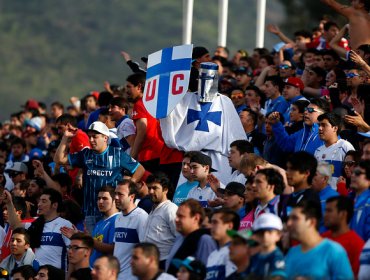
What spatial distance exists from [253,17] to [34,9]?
31.6ft

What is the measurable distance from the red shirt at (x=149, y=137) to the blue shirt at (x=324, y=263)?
648cm

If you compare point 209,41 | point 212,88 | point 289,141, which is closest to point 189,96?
point 212,88

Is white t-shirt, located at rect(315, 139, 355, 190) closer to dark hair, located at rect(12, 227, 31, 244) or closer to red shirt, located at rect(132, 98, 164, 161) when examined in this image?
red shirt, located at rect(132, 98, 164, 161)

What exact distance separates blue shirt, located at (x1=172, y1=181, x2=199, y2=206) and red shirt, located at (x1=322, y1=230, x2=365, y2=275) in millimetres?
3598

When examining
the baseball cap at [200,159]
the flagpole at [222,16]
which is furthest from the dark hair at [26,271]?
the flagpole at [222,16]

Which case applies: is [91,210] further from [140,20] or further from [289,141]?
[140,20]

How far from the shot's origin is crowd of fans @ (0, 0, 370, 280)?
40.9ft

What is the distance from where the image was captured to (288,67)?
69.7 feet

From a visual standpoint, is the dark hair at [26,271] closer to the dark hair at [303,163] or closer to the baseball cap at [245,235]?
the dark hair at [303,163]

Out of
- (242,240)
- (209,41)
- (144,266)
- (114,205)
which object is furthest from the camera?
(209,41)

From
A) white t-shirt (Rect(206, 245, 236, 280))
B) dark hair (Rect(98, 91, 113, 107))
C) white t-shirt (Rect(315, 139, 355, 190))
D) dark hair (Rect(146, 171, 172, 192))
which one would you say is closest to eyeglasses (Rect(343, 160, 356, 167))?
white t-shirt (Rect(315, 139, 355, 190))

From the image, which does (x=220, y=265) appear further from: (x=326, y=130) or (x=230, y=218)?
(x=326, y=130)

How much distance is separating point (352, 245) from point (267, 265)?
3.69ft

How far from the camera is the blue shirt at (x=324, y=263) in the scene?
1178cm
